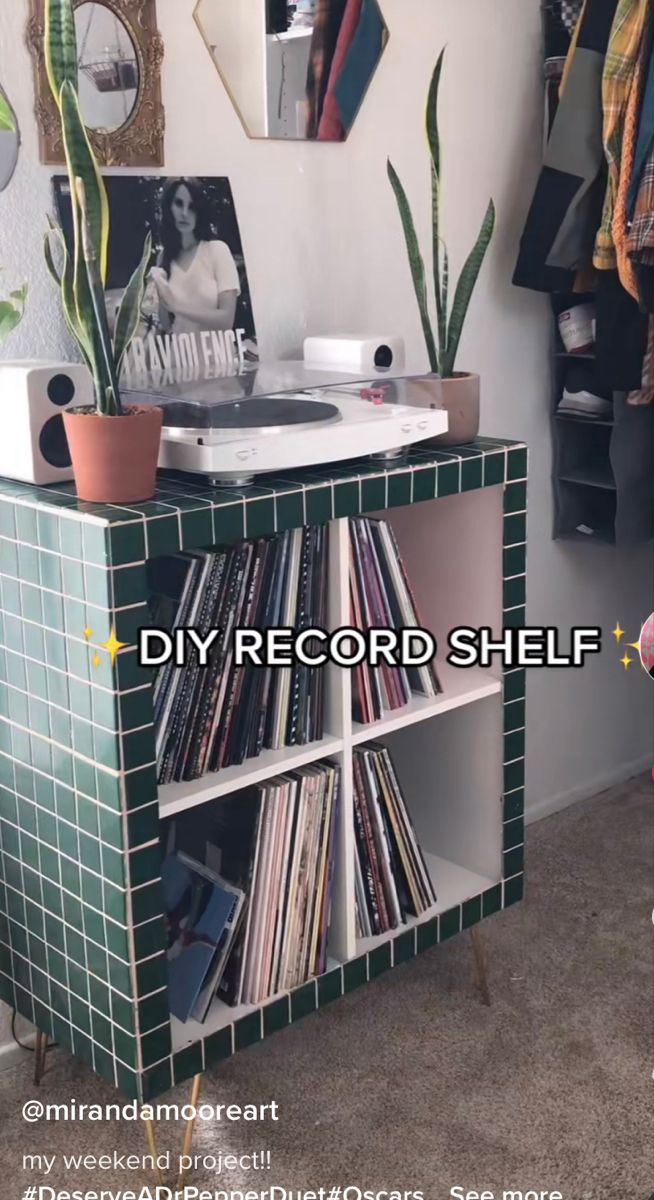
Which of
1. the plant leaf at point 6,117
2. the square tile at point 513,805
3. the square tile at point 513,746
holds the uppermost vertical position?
the plant leaf at point 6,117

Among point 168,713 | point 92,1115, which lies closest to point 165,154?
point 168,713

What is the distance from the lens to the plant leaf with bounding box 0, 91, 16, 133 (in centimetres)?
162

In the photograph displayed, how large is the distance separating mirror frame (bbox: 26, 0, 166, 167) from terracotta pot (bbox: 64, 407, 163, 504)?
19.3 inches

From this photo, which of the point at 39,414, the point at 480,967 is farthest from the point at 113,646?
the point at 480,967

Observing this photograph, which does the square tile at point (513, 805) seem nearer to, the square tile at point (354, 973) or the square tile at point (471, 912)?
the square tile at point (471, 912)

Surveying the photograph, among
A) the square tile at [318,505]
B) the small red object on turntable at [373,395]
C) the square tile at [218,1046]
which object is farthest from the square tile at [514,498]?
the square tile at [218,1046]

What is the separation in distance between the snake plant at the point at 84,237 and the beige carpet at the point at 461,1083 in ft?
3.44

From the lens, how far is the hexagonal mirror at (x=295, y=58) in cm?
185

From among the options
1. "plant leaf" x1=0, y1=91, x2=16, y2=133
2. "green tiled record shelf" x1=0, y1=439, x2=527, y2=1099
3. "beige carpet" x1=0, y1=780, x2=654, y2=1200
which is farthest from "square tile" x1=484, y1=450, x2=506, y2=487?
"beige carpet" x1=0, y1=780, x2=654, y2=1200

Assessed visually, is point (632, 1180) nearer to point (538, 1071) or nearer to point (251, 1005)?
point (538, 1071)

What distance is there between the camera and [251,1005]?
165cm

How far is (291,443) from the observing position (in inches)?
59.2

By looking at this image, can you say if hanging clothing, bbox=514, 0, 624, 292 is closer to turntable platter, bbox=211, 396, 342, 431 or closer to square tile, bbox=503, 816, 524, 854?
turntable platter, bbox=211, 396, 342, 431

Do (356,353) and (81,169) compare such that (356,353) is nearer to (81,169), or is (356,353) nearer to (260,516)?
(260,516)
